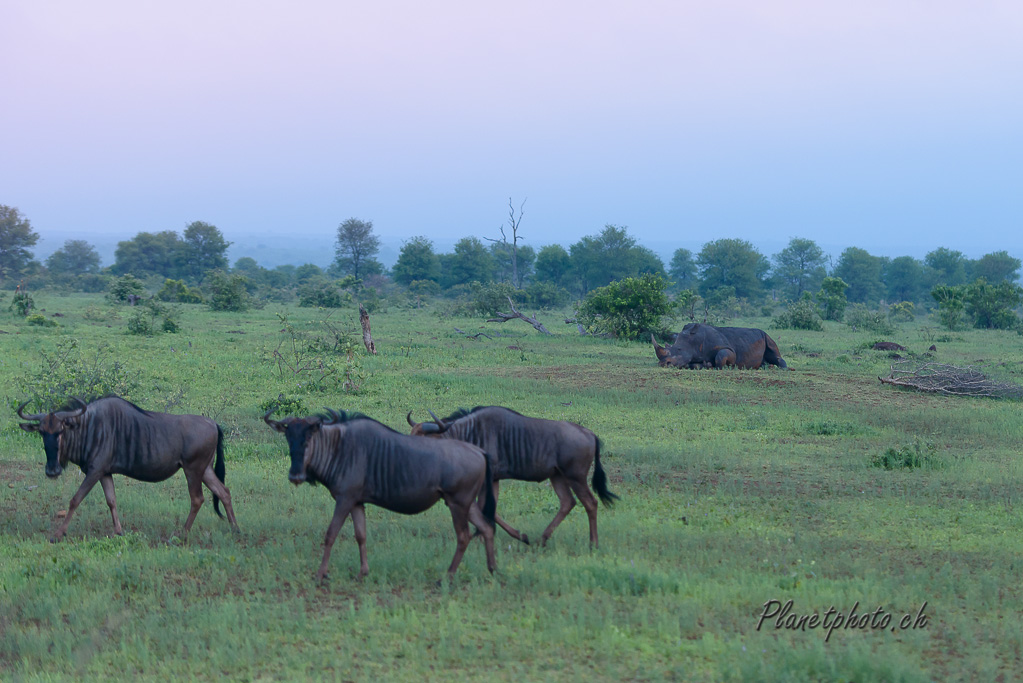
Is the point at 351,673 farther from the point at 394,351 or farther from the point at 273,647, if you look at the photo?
the point at 394,351

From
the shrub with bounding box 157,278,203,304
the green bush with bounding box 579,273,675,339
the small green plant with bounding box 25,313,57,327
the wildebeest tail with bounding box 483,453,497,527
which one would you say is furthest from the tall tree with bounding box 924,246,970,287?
the wildebeest tail with bounding box 483,453,497,527

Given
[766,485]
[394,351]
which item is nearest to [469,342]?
Result: [394,351]

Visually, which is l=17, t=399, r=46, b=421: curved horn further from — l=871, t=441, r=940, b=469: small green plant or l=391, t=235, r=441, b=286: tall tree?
l=391, t=235, r=441, b=286: tall tree

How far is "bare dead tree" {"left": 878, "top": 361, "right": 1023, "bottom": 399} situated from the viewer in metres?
17.2

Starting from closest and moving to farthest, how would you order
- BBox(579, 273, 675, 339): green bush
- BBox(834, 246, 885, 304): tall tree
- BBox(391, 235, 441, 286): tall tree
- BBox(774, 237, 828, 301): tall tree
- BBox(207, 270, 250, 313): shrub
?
BBox(579, 273, 675, 339): green bush < BBox(207, 270, 250, 313): shrub < BBox(391, 235, 441, 286): tall tree < BBox(834, 246, 885, 304): tall tree < BBox(774, 237, 828, 301): tall tree

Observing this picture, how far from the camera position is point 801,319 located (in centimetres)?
3516

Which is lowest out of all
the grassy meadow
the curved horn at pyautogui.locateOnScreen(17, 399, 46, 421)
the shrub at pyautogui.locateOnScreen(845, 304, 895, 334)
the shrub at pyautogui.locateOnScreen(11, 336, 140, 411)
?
the grassy meadow

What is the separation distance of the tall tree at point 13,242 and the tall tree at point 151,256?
10140 mm

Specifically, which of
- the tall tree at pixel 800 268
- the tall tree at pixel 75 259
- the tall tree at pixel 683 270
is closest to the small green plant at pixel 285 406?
the tall tree at pixel 800 268

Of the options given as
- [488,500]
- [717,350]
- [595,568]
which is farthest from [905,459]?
[717,350]

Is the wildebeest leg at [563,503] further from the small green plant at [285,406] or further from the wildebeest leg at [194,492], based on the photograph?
the small green plant at [285,406]

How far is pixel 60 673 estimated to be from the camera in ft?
17.3

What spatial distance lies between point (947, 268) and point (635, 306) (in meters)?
53.1

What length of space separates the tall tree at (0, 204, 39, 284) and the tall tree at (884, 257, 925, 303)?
6242cm
